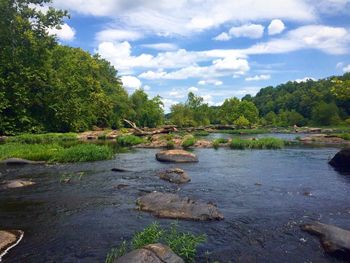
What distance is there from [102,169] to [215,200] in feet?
37.7

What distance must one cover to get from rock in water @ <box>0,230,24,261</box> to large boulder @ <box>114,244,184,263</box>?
425 cm

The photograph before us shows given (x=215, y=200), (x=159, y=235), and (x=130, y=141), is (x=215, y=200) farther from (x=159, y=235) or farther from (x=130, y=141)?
(x=130, y=141)

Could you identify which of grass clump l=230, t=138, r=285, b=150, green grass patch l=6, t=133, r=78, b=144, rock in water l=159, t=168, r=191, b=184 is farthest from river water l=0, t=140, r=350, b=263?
green grass patch l=6, t=133, r=78, b=144

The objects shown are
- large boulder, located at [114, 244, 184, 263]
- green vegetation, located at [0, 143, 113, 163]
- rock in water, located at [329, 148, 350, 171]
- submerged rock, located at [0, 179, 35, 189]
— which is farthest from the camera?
green vegetation, located at [0, 143, 113, 163]

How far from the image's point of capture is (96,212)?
15609 mm

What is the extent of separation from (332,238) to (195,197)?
25.6ft

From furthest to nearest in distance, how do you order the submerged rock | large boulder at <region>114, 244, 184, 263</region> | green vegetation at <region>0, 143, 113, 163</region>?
1. green vegetation at <region>0, 143, 113, 163</region>
2. the submerged rock
3. large boulder at <region>114, 244, 184, 263</region>

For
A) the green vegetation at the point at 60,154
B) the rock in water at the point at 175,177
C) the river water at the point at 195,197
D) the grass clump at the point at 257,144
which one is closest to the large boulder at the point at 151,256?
the river water at the point at 195,197

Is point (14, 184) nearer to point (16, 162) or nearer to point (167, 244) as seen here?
point (16, 162)

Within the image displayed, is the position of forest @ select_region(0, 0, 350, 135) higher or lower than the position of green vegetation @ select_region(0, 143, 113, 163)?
higher

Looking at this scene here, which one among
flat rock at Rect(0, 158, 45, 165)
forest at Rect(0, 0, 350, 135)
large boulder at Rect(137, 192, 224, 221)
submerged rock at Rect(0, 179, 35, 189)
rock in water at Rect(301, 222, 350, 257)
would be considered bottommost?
rock in water at Rect(301, 222, 350, 257)

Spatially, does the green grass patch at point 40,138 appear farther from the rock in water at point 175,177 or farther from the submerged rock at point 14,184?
the rock in water at point 175,177

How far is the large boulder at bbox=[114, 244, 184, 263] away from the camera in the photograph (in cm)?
877

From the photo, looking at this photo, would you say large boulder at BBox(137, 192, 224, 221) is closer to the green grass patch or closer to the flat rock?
the flat rock
